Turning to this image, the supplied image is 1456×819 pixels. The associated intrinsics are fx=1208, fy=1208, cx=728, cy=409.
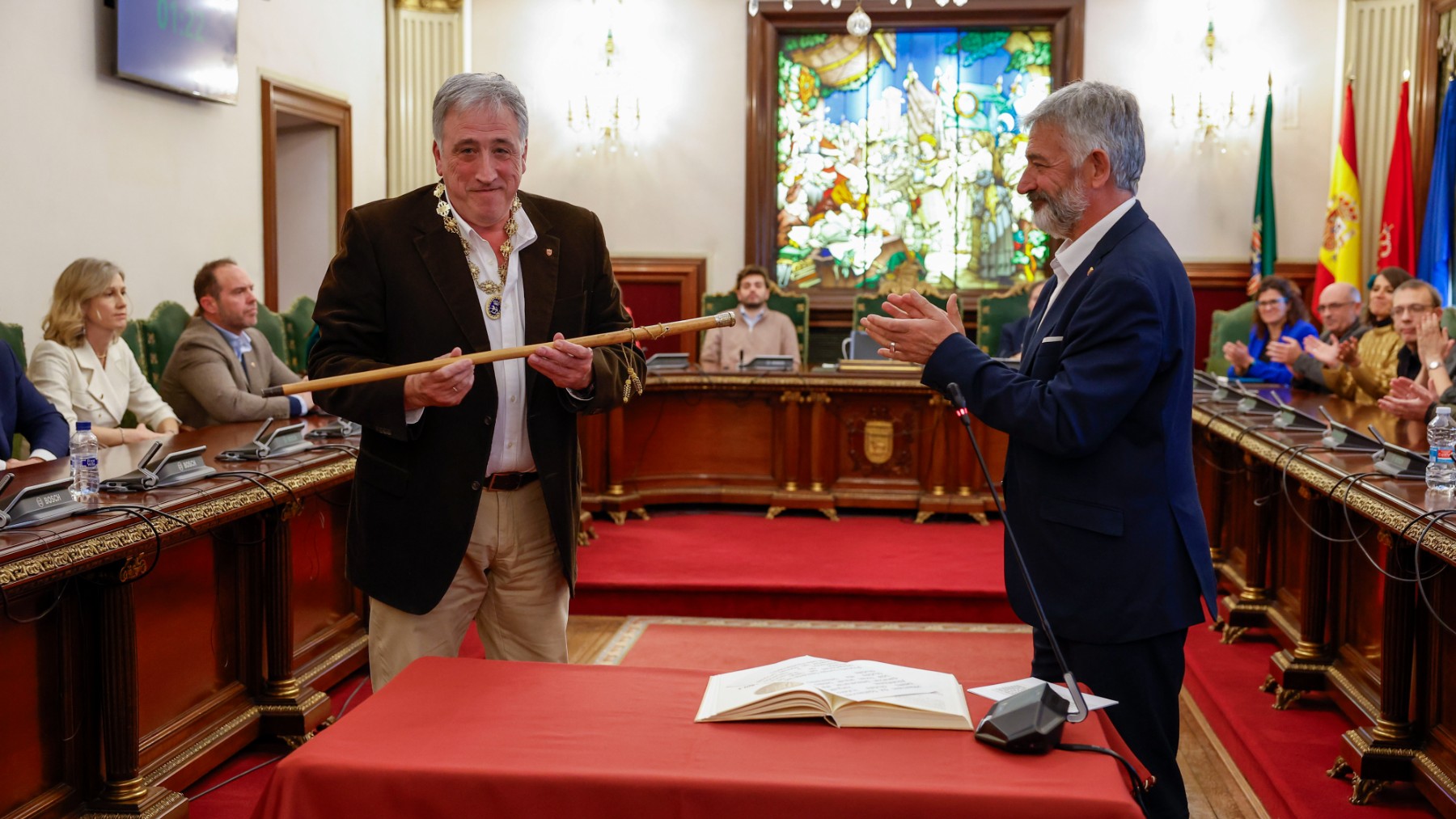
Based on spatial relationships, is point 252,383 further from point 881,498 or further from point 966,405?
point 966,405

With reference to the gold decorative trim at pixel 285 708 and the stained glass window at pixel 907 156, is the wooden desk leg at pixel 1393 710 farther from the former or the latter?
the stained glass window at pixel 907 156

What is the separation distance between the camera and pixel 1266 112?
25.3 ft

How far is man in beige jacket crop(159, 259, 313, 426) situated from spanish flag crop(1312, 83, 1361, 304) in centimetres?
627

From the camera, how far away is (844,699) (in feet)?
4.54

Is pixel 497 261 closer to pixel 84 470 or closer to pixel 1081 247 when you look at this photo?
pixel 1081 247

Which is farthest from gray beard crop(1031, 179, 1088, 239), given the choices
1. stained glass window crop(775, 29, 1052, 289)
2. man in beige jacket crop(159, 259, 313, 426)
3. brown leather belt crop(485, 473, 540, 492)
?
stained glass window crop(775, 29, 1052, 289)

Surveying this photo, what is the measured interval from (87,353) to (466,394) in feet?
9.46

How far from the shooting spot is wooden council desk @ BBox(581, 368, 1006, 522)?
596 cm

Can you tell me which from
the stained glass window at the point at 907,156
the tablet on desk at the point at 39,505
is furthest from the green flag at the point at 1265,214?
the tablet on desk at the point at 39,505

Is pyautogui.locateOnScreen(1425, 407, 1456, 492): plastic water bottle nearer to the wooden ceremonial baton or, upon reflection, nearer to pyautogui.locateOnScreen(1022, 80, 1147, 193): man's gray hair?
pyautogui.locateOnScreen(1022, 80, 1147, 193): man's gray hair

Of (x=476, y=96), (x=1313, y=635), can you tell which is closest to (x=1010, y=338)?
(x=1313, y=635)

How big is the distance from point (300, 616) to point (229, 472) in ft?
2.07

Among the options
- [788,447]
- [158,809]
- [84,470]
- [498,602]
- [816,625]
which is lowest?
[816,625]

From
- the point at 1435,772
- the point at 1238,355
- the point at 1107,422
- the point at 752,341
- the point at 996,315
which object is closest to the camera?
the point at 1107,422
